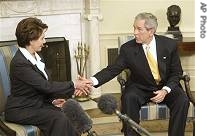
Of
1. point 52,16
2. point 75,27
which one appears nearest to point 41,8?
point 52,16

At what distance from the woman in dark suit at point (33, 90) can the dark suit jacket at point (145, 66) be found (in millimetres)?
546

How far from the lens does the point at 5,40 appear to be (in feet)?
14.0

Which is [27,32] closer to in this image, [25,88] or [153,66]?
[25,88]

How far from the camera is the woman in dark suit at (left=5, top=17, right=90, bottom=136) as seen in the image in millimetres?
2377

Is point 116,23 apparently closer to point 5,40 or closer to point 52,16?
point 52,16

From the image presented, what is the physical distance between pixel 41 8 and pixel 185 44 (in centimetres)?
186

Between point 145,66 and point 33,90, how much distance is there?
1.00m

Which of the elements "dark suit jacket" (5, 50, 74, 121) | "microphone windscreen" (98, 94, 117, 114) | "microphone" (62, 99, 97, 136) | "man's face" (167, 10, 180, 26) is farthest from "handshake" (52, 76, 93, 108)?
"man's face" (167, 10, 180, 26)

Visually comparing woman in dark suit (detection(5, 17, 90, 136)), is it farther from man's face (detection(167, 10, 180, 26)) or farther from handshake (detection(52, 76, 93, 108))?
man's face (detection(167, 10, 180, 26))

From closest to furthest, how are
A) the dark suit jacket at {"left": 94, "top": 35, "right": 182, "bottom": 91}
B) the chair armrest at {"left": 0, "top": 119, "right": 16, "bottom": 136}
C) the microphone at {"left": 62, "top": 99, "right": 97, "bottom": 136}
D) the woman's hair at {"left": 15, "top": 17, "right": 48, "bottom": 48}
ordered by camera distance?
the microphone at {"left": 62, "top": 99, "right": 97, "bottom": 136} → the chair armrest at {"left": 0, "top": 119, "right": 16, "bottom": 136} → the woman's hair at {"left": 15, "top": 17, "right": 48, "bottom": 48} → the dark suit jacket at {"left": 94, "top": 35, "right": 182, "bottom": 91}

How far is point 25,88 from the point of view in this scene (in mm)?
2436

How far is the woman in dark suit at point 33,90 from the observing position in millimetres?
2377

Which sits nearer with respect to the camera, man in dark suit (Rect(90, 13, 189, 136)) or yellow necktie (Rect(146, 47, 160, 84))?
man in dark suit (Rect(90, 13, 189, 136))
